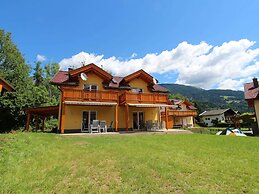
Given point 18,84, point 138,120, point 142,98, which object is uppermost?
point 18,84

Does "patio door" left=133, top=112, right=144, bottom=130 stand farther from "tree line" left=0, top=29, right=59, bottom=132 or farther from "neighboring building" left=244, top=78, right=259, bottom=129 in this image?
"neighboring building" left=244, top=78, right=259, bottom=129

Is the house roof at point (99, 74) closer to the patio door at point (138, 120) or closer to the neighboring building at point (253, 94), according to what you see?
the patio door at point (138, 120)

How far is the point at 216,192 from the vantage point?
441cm

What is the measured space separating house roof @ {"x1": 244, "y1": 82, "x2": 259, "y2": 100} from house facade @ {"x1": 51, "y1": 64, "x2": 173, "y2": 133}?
11.2 meters

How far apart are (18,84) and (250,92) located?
35.8m

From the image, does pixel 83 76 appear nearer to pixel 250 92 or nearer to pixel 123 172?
pixel 123 172

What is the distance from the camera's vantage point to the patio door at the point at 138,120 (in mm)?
21277

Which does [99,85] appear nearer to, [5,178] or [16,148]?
[16,148]

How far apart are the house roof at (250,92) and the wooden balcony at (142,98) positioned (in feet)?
37.2

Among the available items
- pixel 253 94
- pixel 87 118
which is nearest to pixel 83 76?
pixel 87 118

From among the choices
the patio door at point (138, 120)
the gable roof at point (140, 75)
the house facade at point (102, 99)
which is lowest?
the patio door at point (138, 120)

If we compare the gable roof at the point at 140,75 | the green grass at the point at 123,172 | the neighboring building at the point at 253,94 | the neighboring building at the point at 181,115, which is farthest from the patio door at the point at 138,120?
the neighboring building at the point at 181,115

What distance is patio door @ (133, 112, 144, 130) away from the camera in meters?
21.3

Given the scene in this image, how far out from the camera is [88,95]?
685 inches
